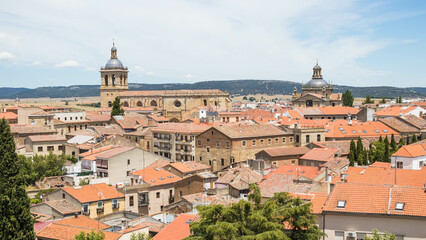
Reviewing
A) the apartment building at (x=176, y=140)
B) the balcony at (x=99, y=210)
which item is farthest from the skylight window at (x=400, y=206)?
the apartment building at (x=176, y=140)

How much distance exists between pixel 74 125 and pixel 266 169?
4985 cm

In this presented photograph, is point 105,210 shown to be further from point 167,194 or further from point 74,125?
point 74,125

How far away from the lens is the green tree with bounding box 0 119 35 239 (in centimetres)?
3020

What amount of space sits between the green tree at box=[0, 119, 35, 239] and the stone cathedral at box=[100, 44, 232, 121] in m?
70.8

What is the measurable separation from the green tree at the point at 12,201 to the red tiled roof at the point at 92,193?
18.6ft

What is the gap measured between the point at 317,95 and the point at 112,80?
52068mm

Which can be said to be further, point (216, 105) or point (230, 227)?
point (216, 105)

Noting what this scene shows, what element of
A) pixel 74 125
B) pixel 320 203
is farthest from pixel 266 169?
pixel 74 125

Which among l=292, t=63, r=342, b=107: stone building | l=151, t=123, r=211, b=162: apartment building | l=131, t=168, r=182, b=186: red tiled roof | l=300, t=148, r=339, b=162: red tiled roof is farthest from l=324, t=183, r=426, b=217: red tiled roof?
l=292, t=63, r=342, b=107: stone building

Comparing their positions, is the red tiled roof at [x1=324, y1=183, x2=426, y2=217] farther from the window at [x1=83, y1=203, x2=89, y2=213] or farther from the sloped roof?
the sloped roof

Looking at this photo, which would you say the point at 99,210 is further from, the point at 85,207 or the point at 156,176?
the point at 156,176

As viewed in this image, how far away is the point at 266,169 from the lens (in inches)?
2057

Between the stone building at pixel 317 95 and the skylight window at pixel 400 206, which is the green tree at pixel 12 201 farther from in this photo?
the stone building at pixel 317 95

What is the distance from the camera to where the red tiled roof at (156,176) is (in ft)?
157
